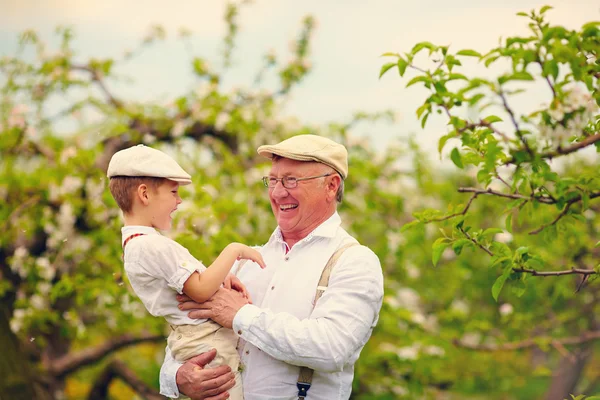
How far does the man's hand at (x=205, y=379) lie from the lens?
2.59m

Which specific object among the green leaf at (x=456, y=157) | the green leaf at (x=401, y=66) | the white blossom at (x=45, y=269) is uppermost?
the green leaf at (x=401, y=66)

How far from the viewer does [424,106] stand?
268cm

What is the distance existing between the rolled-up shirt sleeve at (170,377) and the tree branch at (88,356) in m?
4.90

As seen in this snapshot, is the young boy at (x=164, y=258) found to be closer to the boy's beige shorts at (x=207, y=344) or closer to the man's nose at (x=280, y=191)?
the boy's beige shorts at (x=207, y=344)

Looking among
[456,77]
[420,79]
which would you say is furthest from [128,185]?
[456,77]

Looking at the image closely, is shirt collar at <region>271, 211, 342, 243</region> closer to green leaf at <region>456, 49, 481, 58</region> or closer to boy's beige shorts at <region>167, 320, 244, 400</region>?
boy's beige shorts at <region>167, 320, 244, 400</region>

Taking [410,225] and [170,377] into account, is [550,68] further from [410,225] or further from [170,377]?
[170,377]

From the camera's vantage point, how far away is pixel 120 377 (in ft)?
24.6

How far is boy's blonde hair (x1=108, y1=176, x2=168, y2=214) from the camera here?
2619mm

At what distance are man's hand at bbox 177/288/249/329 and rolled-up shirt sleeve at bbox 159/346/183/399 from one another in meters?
0.25

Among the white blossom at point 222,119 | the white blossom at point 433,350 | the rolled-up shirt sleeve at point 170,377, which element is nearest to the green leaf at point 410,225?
the rolled-up shirt sleeve at point 170,377

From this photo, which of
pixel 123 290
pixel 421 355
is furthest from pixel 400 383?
pixel 123 290

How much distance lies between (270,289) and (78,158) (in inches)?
154

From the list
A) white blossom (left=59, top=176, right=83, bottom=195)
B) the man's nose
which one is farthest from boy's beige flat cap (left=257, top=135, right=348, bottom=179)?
white blossom (left=59, top=176, right=83, bottom=195)
